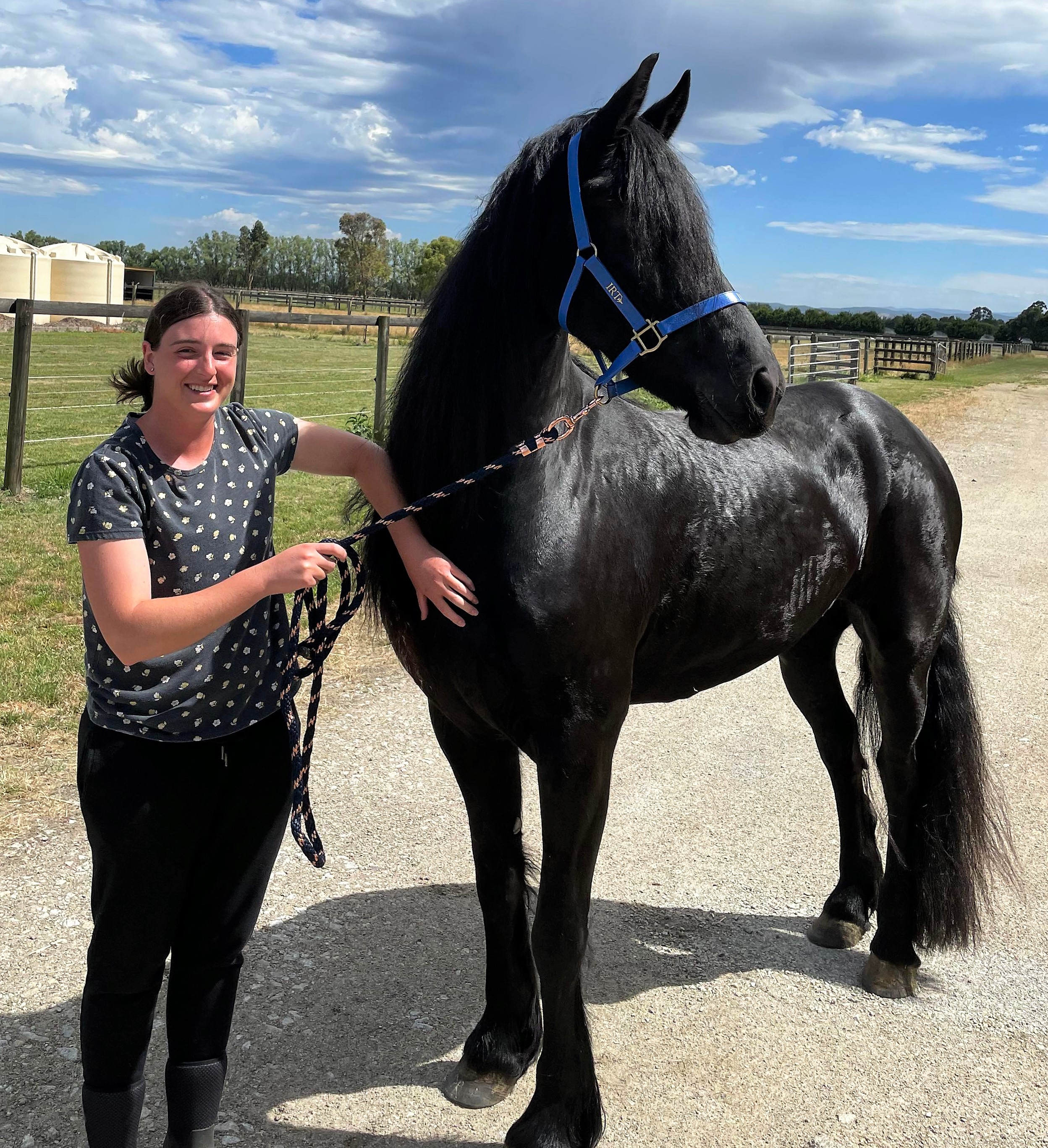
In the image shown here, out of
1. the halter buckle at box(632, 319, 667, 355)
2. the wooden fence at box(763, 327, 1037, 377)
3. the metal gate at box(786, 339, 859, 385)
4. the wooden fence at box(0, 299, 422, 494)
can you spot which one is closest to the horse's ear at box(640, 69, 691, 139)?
the halter buckle at box(632, 319, 667, 355)

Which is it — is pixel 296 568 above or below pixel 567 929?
above

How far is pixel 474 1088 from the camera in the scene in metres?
2.61

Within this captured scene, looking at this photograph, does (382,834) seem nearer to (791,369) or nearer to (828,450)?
(828,450)

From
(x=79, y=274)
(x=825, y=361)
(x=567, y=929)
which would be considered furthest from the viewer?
(x=79, y=274)

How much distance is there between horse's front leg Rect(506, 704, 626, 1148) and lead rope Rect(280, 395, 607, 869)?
53 centimetres

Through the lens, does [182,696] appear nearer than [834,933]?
Yes

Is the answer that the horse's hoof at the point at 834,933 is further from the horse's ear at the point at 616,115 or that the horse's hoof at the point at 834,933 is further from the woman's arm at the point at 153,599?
the horse's ear at the point at 616,115

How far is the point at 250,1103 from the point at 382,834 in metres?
1.40

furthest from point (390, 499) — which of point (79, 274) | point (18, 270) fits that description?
point (79, 274)

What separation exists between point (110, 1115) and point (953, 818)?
2568 mm

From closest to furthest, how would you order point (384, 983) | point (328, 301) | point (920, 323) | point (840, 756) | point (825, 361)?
point (384, 983) → point (840, 756) → point (825, 361) → point (328, 301) → point (920, 323)

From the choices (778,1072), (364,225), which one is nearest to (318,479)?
(778,1072)

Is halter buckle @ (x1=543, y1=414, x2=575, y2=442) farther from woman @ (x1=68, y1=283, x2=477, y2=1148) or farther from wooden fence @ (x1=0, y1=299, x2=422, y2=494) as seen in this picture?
wooden fence @ (x1=0, y1=299, x2=422, y2=494)

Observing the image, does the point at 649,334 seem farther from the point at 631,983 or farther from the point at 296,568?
the point at 631,983
